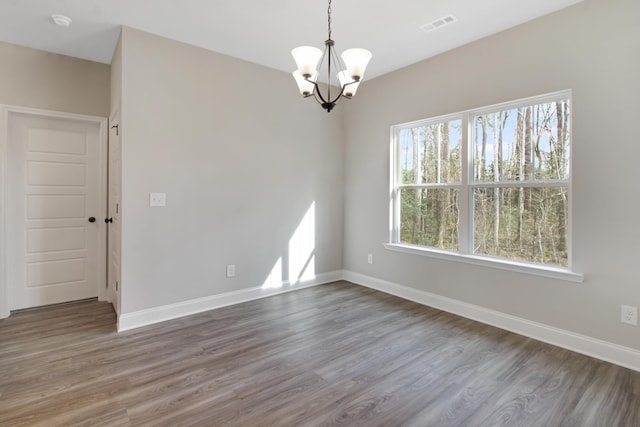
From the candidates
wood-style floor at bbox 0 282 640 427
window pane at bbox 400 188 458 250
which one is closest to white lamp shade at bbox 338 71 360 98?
window pane at bbox 400 188 458 250

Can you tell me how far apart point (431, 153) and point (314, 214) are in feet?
5.49

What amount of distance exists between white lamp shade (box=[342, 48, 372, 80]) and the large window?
1.73 metres

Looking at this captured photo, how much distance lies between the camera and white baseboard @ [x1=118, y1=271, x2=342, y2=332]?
121 inches

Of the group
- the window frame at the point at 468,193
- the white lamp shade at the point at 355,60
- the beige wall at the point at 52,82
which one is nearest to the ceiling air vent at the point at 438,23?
the window frame at the point at 468,193

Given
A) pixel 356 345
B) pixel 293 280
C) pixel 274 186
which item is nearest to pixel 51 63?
pixel 274 186

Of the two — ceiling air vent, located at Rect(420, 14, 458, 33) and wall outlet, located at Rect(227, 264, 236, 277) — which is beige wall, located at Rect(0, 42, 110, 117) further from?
ceiling air vent, located at Rect(420, 14, 458, 33)

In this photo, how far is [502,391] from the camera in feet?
6.92

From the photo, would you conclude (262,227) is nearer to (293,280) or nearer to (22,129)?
(293,280)

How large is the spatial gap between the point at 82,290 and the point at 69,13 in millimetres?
2884

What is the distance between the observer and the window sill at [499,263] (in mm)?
2691

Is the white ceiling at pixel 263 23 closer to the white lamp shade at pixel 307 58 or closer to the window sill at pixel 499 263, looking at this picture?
the white lamp shade at pixel 307 58

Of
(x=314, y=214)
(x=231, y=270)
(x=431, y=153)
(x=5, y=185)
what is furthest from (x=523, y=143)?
(x=5, y=185)

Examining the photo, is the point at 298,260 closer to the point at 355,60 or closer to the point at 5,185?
the point at 355,60

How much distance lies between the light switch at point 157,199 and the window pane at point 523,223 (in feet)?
10.3
